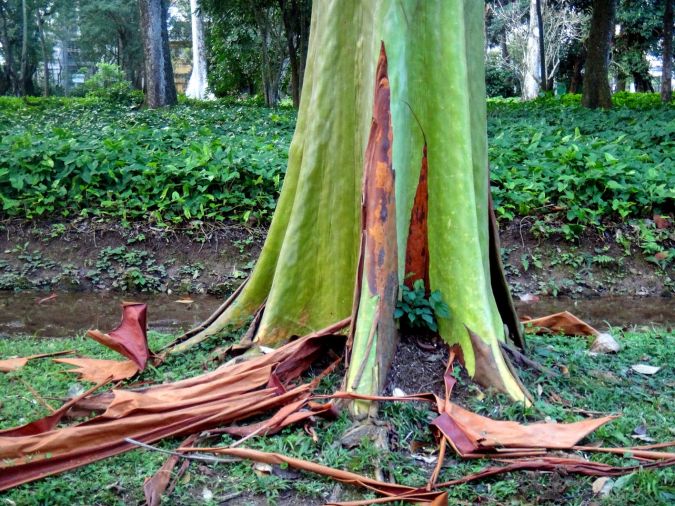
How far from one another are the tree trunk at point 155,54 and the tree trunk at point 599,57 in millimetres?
9946

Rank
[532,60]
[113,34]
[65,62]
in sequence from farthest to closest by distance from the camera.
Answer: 1. [65,62]
2. [113,34]
3. [532,60]

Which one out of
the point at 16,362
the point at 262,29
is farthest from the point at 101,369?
the point at 262,29

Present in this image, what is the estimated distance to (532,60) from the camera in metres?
37.7

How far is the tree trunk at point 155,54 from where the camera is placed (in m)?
17.8

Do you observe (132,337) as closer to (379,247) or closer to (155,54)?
(379,247)

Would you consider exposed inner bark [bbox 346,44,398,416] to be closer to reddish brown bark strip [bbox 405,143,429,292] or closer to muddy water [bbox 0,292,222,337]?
reddish brown bark strip [bbox 405,143,429,292]

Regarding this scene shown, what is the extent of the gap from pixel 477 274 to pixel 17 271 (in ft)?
19.0

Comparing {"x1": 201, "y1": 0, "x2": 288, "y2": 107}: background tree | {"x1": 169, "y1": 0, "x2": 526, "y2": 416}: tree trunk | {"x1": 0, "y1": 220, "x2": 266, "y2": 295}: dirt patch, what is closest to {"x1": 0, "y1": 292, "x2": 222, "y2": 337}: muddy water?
{"x1": 0, "y1": 220, "x2": 266, "y2": 295}: dirt patch

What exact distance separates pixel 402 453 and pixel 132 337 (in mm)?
1801

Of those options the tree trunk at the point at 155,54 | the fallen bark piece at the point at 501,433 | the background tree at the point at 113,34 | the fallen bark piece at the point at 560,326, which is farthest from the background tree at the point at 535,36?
the fallen bark piece at the point at 501,433

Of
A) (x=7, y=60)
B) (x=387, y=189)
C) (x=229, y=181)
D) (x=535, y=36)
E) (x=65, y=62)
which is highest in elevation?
(x=65, y=62)

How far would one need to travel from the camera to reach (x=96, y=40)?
45375mm

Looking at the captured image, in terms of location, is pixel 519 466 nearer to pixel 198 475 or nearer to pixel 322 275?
pixel 198 475

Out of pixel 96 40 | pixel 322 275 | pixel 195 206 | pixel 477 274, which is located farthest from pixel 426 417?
pixel 96 40
